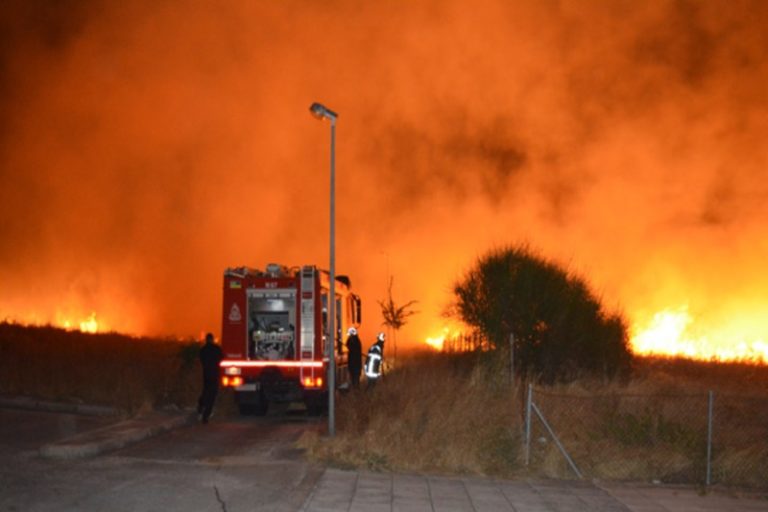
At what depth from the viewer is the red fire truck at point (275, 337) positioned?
18453 millimetres

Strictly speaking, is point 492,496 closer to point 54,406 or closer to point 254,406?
point 254,406

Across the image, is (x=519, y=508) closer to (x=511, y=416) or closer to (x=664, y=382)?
(x=511, y=416)

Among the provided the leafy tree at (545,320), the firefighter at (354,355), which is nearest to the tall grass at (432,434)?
the firefighter at (354,355)

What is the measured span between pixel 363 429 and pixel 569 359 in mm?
12016

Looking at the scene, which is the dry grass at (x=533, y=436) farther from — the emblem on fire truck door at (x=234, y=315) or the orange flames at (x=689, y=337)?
the orange flames at (x=689, y=337)

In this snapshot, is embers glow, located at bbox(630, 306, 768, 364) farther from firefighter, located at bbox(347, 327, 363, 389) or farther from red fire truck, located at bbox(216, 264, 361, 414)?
red fire truck, located at bbox(216, 264, 361, 414)

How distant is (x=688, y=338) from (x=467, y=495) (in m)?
35.0

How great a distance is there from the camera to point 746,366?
32031 mm

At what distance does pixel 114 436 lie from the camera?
43.4ft

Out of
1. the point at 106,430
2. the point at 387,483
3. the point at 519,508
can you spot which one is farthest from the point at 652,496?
the point at 106,430

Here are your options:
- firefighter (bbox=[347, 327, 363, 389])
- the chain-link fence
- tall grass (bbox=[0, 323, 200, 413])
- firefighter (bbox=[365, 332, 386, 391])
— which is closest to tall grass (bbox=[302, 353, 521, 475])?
the chain-link fence

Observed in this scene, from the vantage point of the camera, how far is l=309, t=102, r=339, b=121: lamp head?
14.2 meters

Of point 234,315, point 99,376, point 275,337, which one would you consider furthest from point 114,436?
point 99,376

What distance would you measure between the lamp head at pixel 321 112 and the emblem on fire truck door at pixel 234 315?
19.7 feet
